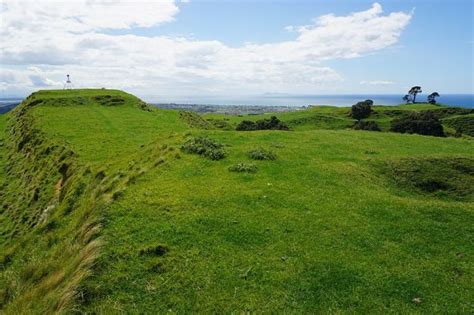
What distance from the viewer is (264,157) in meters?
26.0

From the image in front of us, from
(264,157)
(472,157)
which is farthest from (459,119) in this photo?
(264,157)

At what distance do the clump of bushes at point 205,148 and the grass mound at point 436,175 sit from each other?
38.8ft

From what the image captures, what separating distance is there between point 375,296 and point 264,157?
14997mm

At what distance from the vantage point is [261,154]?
26.3m

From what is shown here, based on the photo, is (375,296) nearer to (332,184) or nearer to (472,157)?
(332,184)

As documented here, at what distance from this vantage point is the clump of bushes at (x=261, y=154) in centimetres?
2605

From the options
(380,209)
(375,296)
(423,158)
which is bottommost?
(375,296)

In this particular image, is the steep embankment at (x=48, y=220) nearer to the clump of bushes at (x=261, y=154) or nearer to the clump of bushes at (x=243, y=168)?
the clump of bushes at (x=243, y=168)

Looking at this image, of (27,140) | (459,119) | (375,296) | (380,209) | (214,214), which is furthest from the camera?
(459,119)

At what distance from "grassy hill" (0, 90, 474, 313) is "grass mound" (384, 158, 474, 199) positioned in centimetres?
11

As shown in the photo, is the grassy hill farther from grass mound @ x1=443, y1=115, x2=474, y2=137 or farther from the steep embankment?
grass mound @ x1=443, y1=115, x2=474, y2=137

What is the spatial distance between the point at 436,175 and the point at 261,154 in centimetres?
1174

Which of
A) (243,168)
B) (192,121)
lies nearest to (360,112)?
(192,121)

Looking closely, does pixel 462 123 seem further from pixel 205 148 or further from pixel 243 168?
pixel 243 168
